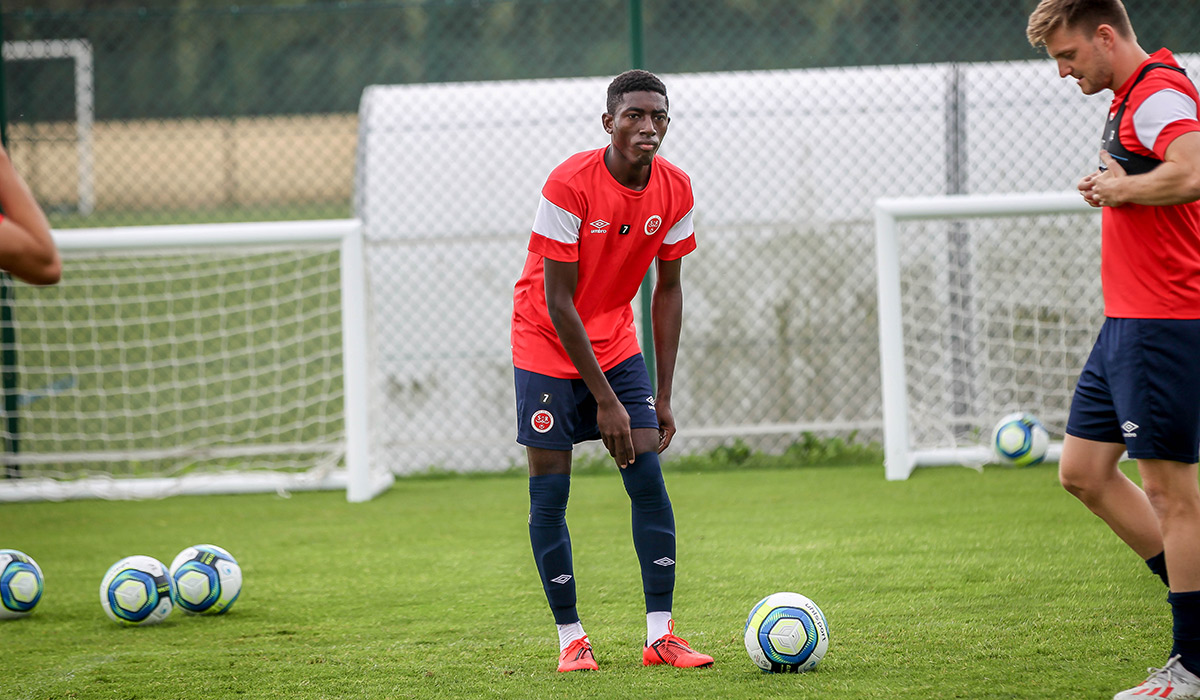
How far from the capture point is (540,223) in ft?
11.3

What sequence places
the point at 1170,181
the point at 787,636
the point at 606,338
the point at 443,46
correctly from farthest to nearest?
the point at 443,46, the point at 606,338, the point at 787,636, the point at 1170,181

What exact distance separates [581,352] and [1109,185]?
1533mm

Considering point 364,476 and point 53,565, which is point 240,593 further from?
point 364,476

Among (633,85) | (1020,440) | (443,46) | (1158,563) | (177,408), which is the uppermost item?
(443,46)

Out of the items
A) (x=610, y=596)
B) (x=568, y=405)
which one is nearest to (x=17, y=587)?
(x=610, y=596)

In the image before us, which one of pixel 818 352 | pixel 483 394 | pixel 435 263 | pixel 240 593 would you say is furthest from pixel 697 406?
pixel 240 593

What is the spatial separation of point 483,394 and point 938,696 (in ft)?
17.2

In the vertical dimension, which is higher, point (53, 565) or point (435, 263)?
point (435, 263)

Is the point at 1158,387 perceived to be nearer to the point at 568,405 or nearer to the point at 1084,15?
the point at 1084,15

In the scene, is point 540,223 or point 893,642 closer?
point 540,223

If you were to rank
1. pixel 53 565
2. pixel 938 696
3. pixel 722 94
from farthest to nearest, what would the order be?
pixel 722 94 → pixel 53 565 → pixel 938 696

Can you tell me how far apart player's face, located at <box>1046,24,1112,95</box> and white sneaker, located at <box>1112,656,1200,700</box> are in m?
1.55

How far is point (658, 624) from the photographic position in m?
3.60

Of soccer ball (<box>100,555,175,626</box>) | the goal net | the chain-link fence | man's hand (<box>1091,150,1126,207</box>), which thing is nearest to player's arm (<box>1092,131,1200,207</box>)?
man's hand (<box>1091,150,1126,207</box>)
